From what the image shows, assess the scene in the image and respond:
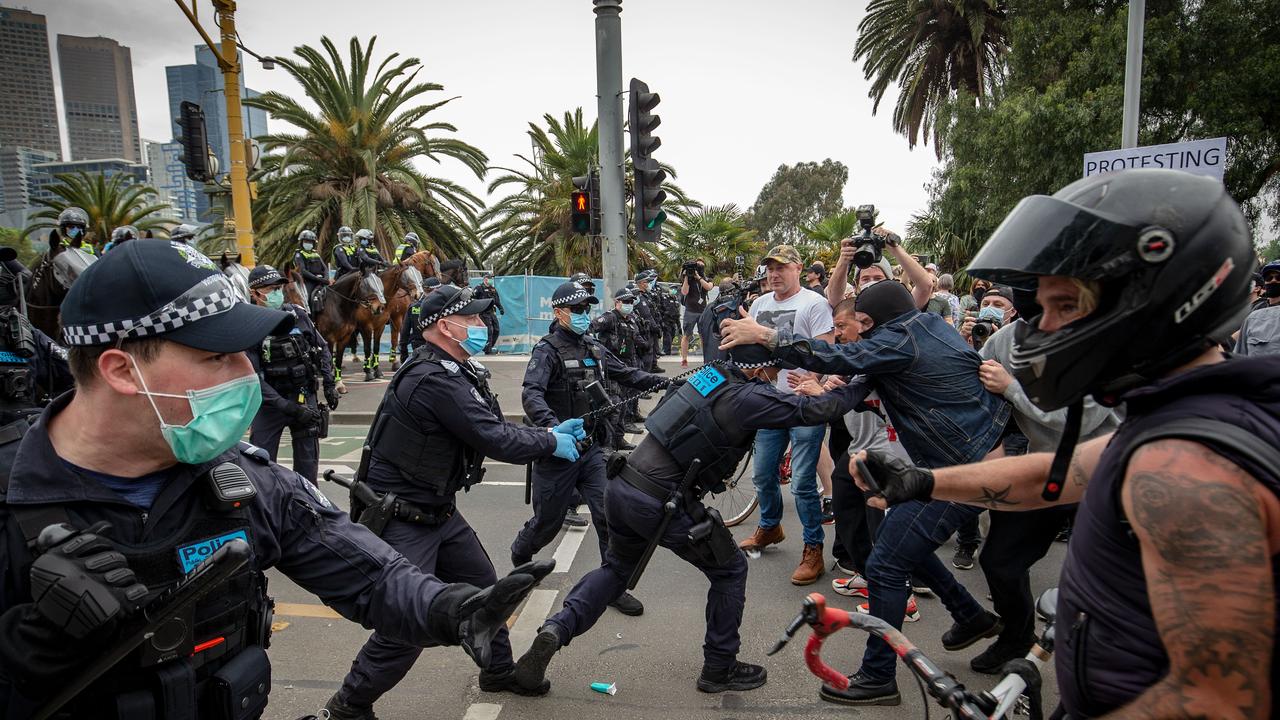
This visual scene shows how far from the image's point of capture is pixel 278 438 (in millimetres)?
5891

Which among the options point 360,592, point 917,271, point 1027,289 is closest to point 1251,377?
point 1027,289

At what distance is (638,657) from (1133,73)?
7862 mm

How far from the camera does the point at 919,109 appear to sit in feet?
83.5

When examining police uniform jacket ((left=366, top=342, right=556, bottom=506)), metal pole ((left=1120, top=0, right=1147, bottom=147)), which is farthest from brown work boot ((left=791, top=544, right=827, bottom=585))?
metal pole ((left=1120, top=0, right=1147, bottom=147))

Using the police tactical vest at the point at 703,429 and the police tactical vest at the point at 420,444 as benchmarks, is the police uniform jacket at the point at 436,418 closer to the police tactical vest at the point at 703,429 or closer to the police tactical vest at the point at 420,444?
the police tactical vest at the point at 420,444

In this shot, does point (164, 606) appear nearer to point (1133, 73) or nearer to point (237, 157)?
point (1133, 73)

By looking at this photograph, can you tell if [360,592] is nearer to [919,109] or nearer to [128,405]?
[128,405]

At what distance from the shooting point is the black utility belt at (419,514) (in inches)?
132

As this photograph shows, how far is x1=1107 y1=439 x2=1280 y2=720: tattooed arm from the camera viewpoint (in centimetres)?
106

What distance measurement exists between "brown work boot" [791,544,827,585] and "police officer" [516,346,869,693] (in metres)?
1.33

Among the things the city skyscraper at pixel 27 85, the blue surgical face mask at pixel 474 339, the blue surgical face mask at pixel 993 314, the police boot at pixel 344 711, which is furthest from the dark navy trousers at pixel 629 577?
the city skyscraper at pixel 27 85

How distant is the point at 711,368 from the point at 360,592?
2.12 metres

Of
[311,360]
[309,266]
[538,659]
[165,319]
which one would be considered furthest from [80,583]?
[309,266]

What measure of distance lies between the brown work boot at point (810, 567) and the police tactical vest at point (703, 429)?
164 cm
